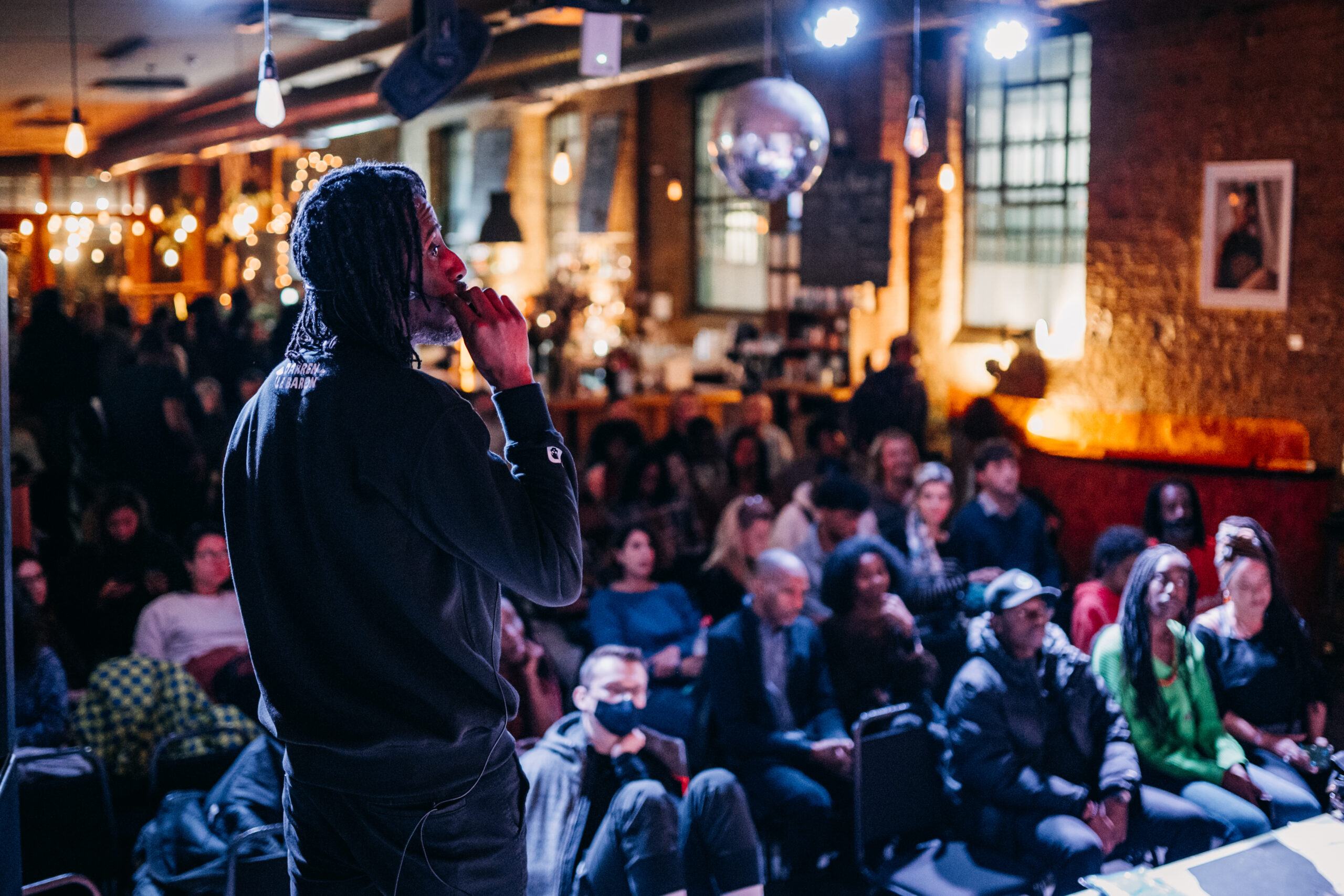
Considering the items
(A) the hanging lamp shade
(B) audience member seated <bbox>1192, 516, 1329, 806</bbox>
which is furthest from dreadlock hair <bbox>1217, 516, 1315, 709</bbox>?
(A) the hanging lamp shade

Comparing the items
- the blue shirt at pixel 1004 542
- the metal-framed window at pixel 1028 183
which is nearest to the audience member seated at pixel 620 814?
the blue shirt at pixel 1004 542

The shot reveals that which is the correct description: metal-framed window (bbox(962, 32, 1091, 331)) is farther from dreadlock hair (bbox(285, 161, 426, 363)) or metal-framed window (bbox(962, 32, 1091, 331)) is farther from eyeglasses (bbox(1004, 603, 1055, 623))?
dreadlock hair (bbox(285, 161, 426, 363))

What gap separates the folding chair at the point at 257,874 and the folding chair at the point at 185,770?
0.88 meters

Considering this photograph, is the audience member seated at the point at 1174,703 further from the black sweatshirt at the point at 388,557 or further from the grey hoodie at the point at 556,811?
the black sweatshirt at the point at 388,557

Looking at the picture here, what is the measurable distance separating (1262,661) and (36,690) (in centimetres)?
362

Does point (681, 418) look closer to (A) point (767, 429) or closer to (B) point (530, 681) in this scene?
(A) point (767, 429)

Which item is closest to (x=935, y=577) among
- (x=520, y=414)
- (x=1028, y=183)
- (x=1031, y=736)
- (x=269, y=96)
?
(x=1031, y=736)

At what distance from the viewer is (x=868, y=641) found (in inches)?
168

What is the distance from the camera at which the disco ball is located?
3881 millimetres

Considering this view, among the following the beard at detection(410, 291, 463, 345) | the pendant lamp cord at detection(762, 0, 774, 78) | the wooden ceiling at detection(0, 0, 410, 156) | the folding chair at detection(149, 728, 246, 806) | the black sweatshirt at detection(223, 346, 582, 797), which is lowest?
the folding chair at detection(149, 728, 246, 806)

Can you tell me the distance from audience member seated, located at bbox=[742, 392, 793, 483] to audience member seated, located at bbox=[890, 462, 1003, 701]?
1.62m

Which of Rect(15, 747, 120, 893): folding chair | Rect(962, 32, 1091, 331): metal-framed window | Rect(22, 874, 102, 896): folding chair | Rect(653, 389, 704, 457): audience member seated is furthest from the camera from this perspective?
Rect(962, 32, 1091, 331): metal-framed window

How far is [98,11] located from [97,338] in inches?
94.9

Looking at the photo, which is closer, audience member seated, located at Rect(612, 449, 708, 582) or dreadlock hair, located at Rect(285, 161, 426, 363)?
dreadlock hair, located at Rect(285, 161, 426, 363)
